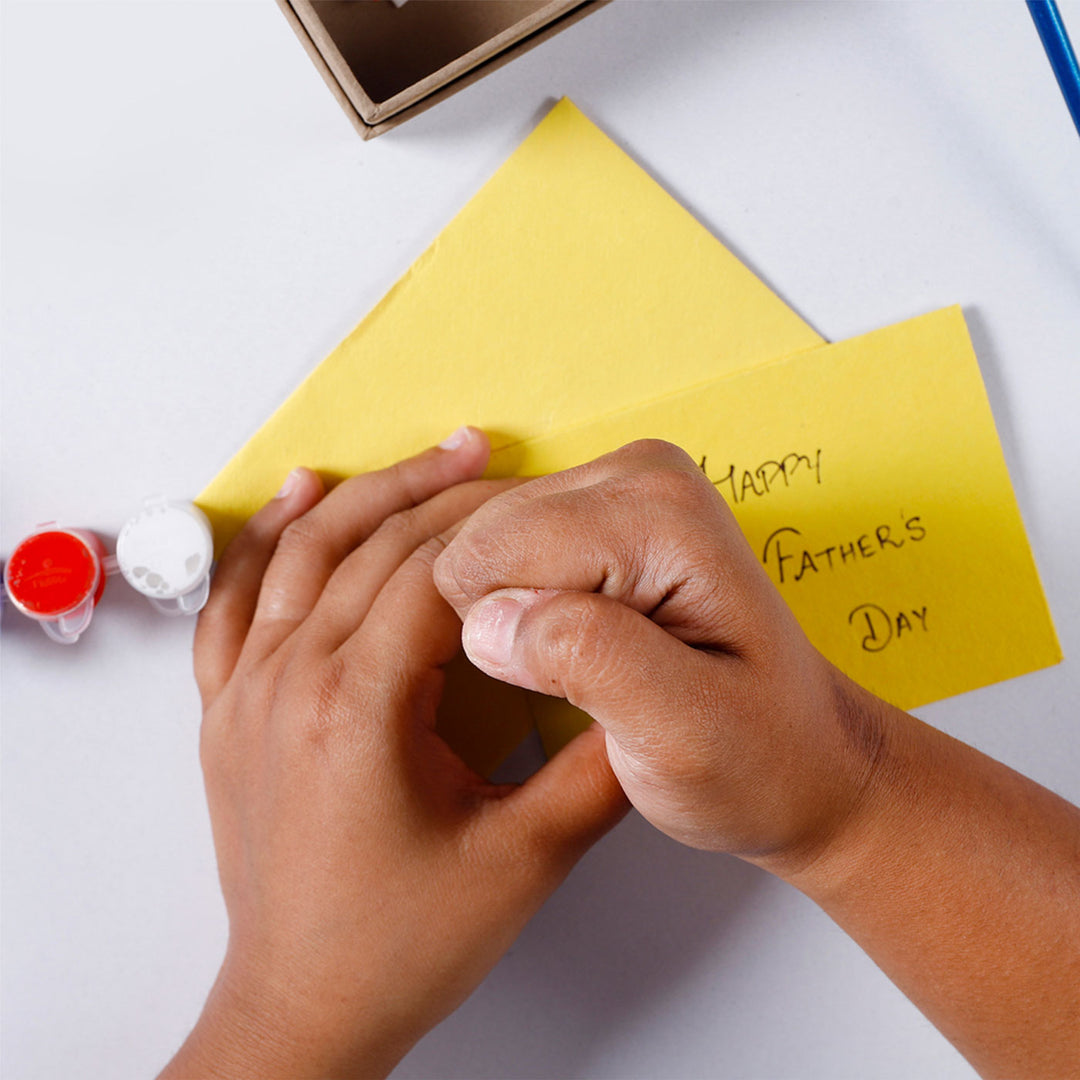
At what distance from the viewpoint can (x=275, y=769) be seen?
574 millimetres

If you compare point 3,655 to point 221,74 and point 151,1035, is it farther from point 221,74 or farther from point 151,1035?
point 221,74

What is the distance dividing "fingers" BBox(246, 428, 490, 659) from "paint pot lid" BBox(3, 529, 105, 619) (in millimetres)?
120

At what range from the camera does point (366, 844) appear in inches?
21.0

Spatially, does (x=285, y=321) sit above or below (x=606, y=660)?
above

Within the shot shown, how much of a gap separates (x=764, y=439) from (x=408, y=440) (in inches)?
10.4

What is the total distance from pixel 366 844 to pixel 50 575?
30cm

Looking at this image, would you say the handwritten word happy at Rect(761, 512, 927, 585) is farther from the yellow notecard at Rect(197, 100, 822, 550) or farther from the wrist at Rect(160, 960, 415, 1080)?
the wrist at Rect(160, 960, 415, 1080)

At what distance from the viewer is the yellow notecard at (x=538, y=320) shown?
674 mm

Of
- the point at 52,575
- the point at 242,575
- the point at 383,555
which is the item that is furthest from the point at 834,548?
the point at 52,575

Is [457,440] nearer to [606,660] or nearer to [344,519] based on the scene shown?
[344,519]

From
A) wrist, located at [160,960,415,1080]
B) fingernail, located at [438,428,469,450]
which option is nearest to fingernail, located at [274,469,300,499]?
fingernail, located at [438,428,469,450]

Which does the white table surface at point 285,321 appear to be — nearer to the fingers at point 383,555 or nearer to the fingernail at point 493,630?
the fingers at point 383,555

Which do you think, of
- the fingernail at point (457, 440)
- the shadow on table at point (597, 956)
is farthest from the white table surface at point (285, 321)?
the fingernail at point (457, 440)

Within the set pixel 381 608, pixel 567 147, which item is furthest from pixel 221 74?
pixel 381 608
